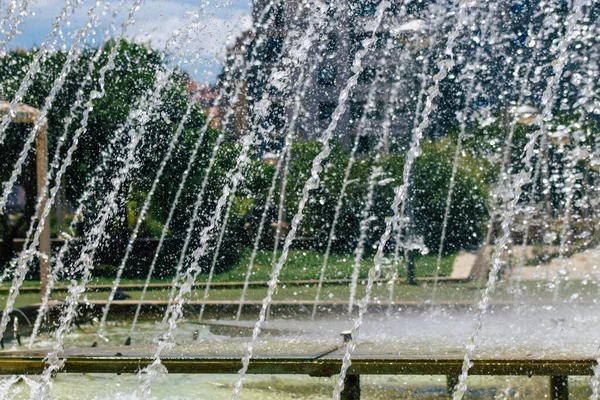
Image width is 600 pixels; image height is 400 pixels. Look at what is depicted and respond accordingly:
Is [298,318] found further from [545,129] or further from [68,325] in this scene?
[545,129]

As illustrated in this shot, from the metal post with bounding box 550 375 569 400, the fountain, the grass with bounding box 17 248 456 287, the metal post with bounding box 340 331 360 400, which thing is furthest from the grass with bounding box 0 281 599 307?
the metal post with bounding box 340 331 360 400

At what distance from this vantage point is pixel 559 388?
11.4 ft

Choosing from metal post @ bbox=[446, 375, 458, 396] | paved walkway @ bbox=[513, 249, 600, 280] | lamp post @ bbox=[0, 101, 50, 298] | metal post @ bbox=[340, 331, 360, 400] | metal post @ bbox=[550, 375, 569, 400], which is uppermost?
paved walkway @ bbox=[513, 249, 600, 280]

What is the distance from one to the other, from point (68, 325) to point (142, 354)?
432 centimetres

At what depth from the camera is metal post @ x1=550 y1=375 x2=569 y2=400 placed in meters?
3.44

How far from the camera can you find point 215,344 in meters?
4.38

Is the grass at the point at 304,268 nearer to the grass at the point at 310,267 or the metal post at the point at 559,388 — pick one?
the grass at the point at 310,267

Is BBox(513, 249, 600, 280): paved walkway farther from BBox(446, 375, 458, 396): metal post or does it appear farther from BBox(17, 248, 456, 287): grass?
BBox(446, 375, 458, 396): metal post

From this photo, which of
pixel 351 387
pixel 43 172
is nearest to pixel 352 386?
pixel 351 387

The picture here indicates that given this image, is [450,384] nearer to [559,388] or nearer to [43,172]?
[559,388]

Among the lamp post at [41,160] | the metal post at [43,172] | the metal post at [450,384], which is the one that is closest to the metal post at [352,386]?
the metal post at [450,384]

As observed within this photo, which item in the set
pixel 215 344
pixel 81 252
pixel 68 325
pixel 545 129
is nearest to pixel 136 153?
pixel 81 252

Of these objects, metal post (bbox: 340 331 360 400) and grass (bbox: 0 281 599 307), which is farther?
grass (bbox: 0 281 599 307)

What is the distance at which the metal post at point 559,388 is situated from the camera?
3.44 meters
